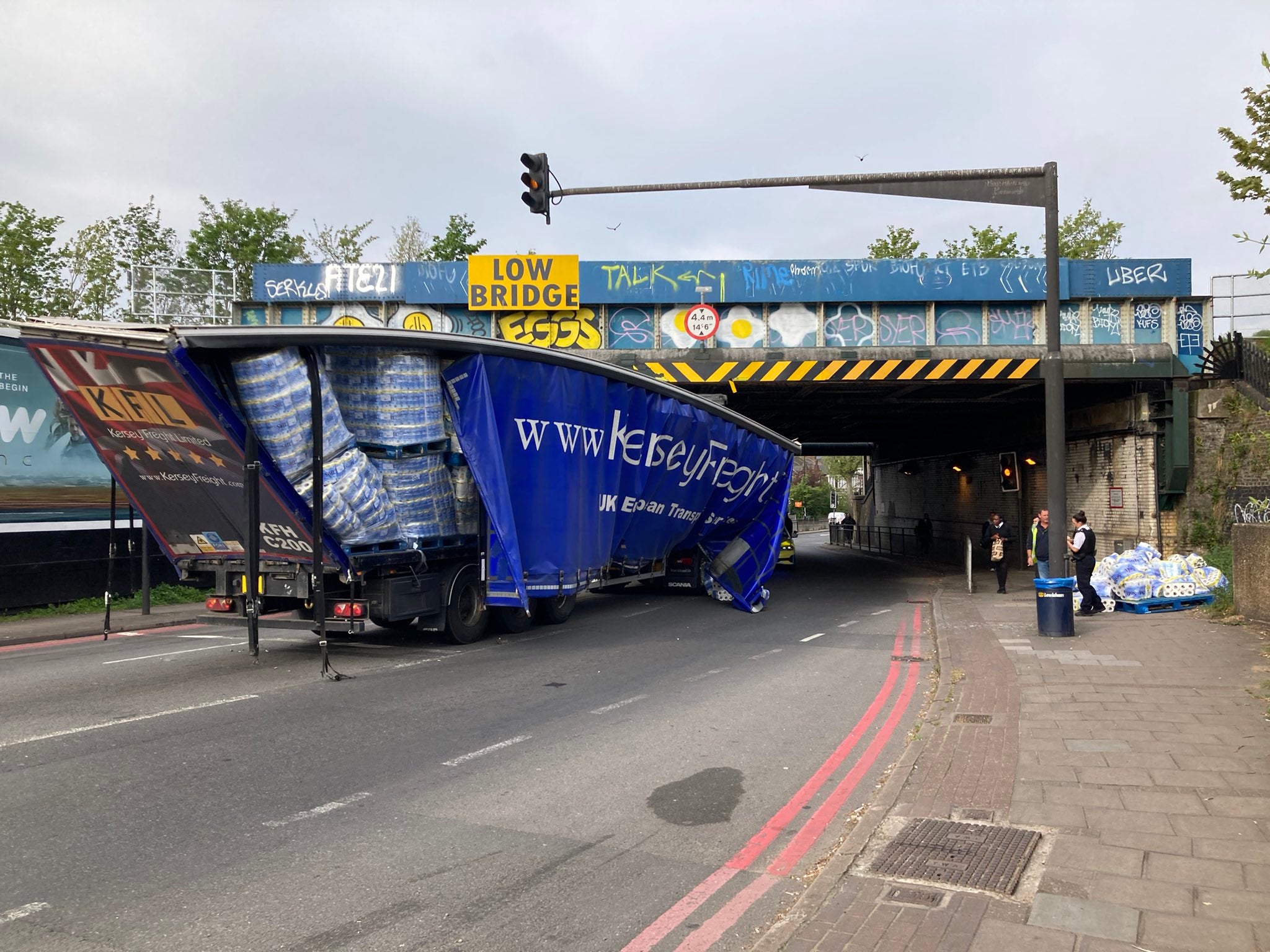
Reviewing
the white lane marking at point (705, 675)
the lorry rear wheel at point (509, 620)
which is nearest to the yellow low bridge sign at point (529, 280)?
the lorry rear wheel at point (509, 620)

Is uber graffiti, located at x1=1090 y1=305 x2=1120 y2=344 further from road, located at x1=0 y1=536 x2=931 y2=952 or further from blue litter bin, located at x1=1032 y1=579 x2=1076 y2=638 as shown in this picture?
road, located at x1=0 y1=536 x2=931 y2=952

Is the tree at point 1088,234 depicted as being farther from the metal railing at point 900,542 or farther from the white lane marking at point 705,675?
the white lane marking at point 705,675

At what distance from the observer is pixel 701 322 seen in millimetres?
20703

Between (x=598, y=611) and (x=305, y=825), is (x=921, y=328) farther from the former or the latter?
(x=305, y=825)

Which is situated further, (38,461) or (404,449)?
(38,461)

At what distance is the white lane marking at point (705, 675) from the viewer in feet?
33.8

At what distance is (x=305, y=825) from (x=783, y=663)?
7.08 m

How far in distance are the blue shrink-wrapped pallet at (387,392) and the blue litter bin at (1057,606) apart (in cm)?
810

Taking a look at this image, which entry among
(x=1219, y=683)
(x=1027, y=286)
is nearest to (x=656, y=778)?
(x=1219, y=683)

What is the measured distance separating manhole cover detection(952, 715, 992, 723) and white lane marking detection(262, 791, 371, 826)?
4.85 metres

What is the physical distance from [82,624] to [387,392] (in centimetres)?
883

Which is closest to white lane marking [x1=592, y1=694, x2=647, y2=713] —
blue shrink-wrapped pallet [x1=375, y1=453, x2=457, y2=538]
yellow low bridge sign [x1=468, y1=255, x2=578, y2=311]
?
blue shrink-wrapped pallet [x1=375, y1=453, x2=457, y2=538]

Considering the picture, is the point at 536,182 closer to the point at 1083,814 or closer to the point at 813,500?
the point at 1083,814

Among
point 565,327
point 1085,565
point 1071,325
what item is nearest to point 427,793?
point 1085,565
